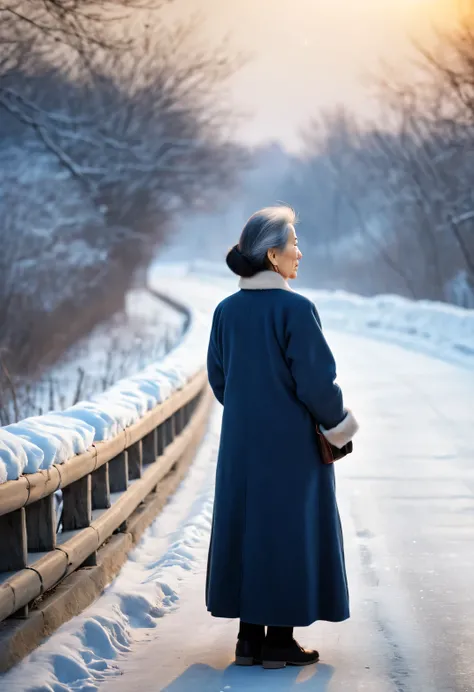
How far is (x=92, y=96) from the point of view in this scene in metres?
28.4

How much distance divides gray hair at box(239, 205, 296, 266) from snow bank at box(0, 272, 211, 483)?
1151mm

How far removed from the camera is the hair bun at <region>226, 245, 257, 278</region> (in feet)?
15.0

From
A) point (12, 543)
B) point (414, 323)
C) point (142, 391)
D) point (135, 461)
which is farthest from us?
point (414, 323)

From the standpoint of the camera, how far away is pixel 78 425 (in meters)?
5.50

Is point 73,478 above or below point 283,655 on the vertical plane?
above

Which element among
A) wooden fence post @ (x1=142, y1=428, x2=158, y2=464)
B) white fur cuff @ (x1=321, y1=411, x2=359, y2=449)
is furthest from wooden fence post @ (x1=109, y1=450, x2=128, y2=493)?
white fur cuff @ (x1=321, y1=411, x2=359, y2=449)

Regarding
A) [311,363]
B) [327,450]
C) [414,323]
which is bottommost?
[327,450]

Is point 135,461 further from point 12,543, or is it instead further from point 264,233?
point 264,233

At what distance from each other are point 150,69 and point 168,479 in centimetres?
2104

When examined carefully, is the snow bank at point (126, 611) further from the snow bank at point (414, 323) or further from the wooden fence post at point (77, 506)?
the snow bank at point (414, 323)

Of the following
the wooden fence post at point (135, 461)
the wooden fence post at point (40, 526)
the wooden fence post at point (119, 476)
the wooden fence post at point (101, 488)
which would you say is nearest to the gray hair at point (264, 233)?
the wooden fence post at point (40, 526)

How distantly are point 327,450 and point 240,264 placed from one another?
82 cm

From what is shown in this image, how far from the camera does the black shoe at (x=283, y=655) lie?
180 inches

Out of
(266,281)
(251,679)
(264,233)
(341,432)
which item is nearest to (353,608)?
(251,679)
